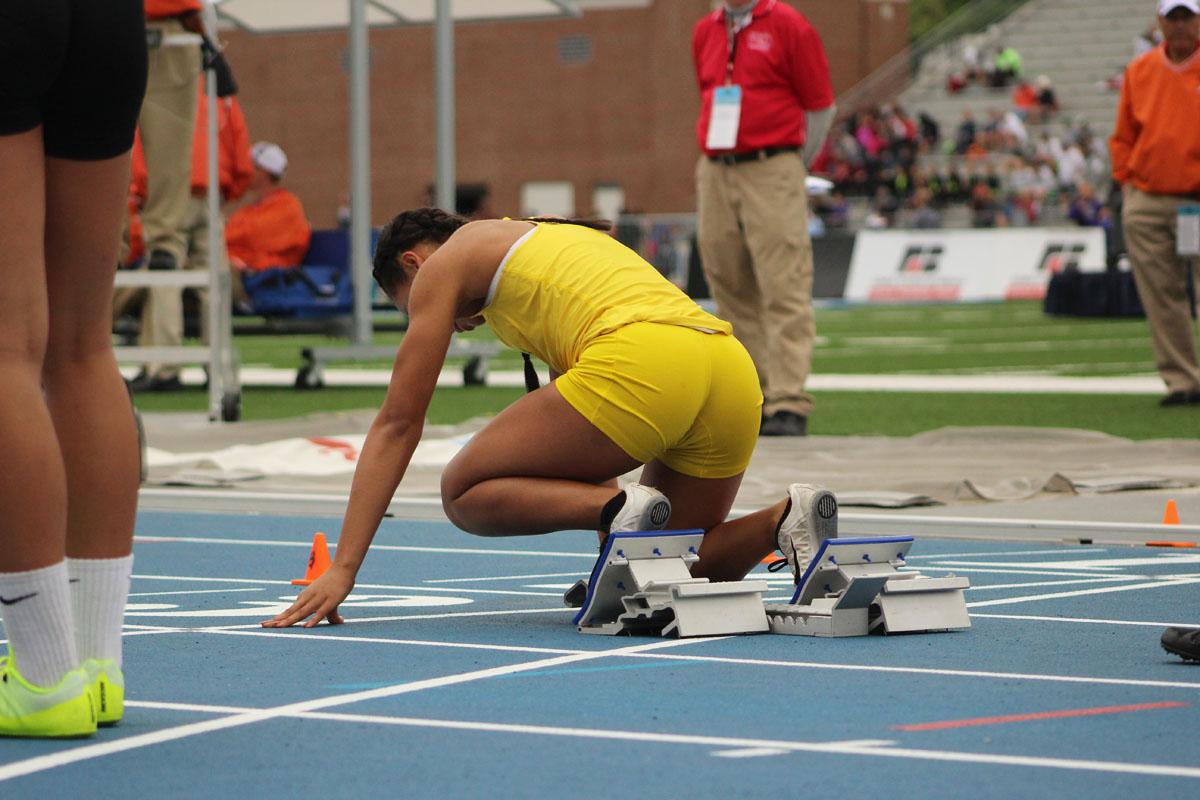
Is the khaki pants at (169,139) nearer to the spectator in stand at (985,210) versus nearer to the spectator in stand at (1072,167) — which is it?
the spectator in stand at (985,210)

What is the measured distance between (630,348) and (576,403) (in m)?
0.21

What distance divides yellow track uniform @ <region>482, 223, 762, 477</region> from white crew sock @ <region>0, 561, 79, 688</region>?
2.03m

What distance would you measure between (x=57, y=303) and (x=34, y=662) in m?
0.70

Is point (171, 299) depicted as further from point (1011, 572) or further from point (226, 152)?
point (1011, 572)

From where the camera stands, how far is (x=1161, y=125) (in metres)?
13.0

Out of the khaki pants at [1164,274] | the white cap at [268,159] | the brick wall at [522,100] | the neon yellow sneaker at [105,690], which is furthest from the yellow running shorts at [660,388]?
the brick wall at [522,100]

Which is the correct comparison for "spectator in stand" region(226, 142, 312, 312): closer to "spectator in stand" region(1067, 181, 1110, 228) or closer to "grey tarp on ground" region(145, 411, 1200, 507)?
"grey tarp on ground" region(145, 411, 1200, 507)

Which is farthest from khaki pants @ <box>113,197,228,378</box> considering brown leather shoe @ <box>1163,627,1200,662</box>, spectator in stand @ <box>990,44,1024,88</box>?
spectator in stand @ <box>990,44,1024,88</box>

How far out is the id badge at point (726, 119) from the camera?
11.7m

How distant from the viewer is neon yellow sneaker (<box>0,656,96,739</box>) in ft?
13.0

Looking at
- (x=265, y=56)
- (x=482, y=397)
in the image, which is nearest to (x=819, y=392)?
(x=482, y=397)

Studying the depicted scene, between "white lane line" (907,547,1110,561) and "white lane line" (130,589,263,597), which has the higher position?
"white lane line" (130,589,263,597)

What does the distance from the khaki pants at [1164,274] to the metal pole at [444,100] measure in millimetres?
5803

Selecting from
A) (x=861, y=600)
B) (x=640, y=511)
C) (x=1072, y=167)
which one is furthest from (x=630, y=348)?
(x=1072, y=167)
